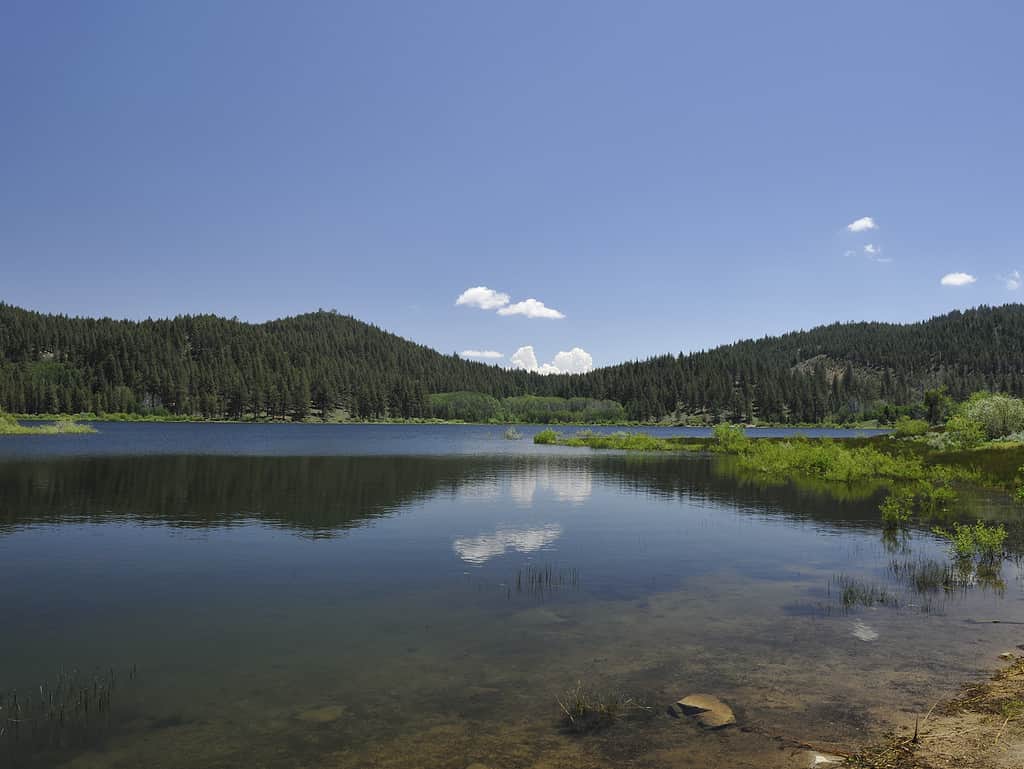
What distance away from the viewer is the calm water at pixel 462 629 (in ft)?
38.7

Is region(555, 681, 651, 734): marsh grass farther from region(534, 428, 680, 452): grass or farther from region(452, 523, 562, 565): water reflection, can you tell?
region(534, 428, 680, 452): grass

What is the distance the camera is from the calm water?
1180 centimetres

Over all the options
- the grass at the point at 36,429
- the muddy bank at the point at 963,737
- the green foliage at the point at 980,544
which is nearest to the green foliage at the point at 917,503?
the green foliage at the point at 980,544

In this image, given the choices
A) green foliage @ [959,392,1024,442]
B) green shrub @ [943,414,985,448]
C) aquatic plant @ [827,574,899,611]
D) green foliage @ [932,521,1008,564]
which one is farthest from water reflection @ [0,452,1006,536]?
green foliage @ [959,392,1024,442]

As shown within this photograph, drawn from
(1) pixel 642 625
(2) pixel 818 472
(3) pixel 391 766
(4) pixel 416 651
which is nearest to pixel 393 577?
(4) pixel 416 651

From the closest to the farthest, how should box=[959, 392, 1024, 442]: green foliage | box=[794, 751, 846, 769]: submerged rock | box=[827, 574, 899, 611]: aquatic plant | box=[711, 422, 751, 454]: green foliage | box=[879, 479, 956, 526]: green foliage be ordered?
box=[794, 751, 846, 769]: submerged rock, box=[827, 574, 899, 611]: aquatic plant, box=[879, 479, 956, 526]: green foliage, box=[959, 392, 1024, 442]: green foliage, box=[711, 422, 751, 454]: green foliage

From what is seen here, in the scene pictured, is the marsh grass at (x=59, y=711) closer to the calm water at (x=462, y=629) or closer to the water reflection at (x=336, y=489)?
the calm water at (x=462, y=629)

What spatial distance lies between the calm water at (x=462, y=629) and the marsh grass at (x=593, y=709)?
277 mm

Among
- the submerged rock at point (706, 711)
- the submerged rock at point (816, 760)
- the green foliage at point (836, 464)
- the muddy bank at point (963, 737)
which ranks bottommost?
the submerged rock at point (706, 711)

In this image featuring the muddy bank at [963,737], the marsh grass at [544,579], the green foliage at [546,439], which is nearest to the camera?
the muddy bank at [963,737]

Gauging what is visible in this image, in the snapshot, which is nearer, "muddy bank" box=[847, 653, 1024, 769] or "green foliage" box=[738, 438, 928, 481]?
"muddy bank" box=[847, 653, 1024, 769]

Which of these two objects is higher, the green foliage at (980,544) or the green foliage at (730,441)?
the green foliage at (730,441)

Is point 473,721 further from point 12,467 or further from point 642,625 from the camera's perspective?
point 12,467

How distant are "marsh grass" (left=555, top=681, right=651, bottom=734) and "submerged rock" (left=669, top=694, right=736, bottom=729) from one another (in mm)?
664
